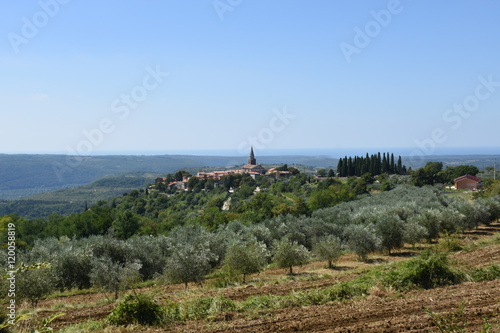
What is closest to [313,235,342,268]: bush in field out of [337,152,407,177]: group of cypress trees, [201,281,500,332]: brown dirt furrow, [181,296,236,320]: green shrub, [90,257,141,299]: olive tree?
[90,257,141,299]: olive tree

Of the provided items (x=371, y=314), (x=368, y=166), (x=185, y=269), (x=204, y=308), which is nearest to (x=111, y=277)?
(x=185, y=269)

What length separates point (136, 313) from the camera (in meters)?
10.1

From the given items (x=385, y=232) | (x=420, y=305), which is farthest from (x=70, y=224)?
(x=420, y=305)

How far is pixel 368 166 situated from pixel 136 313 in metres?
98.9

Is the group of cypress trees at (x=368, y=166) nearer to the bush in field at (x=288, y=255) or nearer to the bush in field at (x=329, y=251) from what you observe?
the bush in field at (x=329, y=251)

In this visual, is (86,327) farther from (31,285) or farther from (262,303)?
(31,285)

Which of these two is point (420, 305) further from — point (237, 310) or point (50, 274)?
point (50, 274)

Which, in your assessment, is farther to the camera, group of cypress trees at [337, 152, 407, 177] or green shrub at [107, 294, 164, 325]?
group of cypress trees at [337, 152, 407, 177]

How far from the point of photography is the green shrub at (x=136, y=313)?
32.9 ft

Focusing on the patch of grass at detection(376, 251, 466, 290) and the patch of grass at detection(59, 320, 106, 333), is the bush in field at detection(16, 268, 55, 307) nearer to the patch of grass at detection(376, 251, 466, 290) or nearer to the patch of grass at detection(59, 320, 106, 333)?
the patch of grass at detection(59, 320, 106, 333)

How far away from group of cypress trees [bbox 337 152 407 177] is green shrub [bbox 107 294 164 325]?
318 ft

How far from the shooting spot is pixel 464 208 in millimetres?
34781

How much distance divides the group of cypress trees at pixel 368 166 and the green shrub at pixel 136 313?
96.9m

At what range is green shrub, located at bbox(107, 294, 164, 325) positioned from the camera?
Result: 32.9 ft
